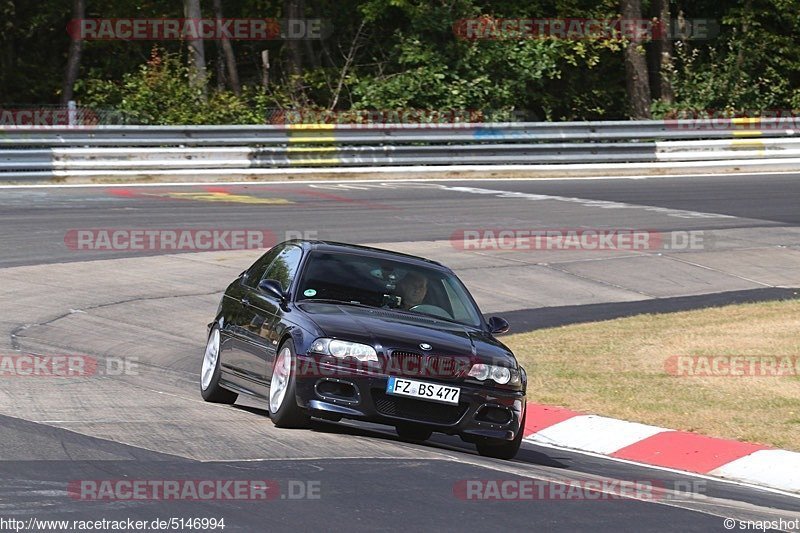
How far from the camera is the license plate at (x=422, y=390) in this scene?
9469 mm

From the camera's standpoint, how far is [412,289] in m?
10.9

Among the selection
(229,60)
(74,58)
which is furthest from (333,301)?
(74,58)

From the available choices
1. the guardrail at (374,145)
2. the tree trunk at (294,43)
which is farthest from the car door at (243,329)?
the tree trunk at (294,43)

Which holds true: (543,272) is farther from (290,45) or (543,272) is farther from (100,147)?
(290,45)

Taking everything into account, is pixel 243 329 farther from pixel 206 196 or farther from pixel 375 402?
pixel 206 196

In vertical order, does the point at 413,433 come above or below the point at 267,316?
below

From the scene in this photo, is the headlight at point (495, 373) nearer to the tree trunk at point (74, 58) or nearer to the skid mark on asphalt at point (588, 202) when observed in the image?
the skid mark on asphalt at point (588, 202)

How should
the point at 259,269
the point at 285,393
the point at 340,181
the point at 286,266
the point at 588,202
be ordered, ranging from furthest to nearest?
the point at 340,181 < the point at 588,202 < the point at 259,269 < the point at 286,266 < the point at 285,393

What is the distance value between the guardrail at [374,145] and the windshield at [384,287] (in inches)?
620

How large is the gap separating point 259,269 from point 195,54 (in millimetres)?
21957

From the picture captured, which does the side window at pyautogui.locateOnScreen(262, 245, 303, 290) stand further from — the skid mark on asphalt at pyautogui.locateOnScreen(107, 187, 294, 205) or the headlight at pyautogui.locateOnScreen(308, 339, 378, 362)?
the skid mark on asphalt at pyautogui.locateOnScreen(107, 187, 294, 205)

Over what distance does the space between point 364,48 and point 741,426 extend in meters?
25.4

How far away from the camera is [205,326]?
16.0 metres

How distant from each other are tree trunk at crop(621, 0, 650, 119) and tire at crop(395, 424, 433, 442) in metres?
25.9
